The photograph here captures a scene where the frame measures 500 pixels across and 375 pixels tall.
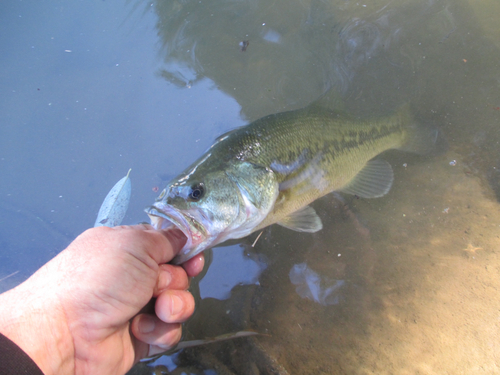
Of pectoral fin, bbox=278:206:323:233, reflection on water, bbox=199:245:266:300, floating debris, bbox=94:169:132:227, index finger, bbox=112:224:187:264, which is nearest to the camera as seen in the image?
index finger, bbox=112:224:187:264

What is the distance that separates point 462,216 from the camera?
2.73 meters

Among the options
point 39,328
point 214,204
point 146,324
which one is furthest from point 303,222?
point 39,328

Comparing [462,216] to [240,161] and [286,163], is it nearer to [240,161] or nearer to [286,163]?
[286,163]

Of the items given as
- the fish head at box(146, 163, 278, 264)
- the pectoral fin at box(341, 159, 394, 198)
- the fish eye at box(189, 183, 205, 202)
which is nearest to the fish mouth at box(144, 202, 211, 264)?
the fish head at box(146, 163, 278, 264)

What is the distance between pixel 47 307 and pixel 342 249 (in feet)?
8.21

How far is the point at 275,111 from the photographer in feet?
11.6

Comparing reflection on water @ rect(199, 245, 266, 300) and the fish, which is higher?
the fish

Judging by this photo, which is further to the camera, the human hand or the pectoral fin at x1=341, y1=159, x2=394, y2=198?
the pectoral fin at x1=341, y1=159, x2=394, y2=198

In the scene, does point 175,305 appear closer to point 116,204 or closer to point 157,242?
point 157,242

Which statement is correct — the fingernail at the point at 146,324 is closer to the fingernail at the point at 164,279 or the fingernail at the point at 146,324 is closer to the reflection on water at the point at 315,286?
the fingernail at the point at 164,279

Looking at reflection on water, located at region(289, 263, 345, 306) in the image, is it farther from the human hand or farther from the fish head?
the human hand

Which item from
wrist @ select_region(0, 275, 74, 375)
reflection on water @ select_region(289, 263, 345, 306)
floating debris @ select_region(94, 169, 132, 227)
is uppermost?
wrist @ select_region(0, 275, 74, 375)

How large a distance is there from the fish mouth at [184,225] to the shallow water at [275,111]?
1039mm

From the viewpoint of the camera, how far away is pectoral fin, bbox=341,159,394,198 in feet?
9.49
